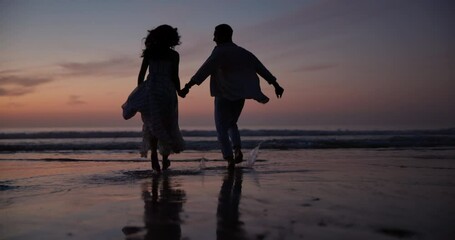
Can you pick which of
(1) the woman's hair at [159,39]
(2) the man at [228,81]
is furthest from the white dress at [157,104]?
(2) the man at [228,81]

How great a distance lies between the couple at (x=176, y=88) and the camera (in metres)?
6.06

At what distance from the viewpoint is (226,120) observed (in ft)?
21.2

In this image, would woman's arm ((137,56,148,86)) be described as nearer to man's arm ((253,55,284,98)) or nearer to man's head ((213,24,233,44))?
man's head ((213,24,233,44))

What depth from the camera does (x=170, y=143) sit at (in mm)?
6285

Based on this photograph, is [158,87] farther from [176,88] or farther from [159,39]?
[159,39]

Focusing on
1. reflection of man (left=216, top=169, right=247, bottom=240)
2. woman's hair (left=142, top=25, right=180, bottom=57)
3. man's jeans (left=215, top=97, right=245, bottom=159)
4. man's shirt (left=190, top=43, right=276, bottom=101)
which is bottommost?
reflection of man (left=216, top=169, right=247, bottom=240)

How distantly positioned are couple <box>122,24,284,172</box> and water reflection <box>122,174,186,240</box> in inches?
64.6

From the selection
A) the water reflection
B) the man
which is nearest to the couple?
the man

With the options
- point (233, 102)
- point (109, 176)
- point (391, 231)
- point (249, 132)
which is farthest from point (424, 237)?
point (249, 132)

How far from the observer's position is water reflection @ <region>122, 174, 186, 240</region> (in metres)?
2.33

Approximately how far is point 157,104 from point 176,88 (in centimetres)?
38

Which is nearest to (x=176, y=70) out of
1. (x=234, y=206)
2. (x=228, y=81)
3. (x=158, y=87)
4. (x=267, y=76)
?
(x=158, y=87)

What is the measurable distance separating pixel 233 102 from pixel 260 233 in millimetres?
4250

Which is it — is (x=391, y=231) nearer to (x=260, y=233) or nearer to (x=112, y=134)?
(x=260, y=233)
